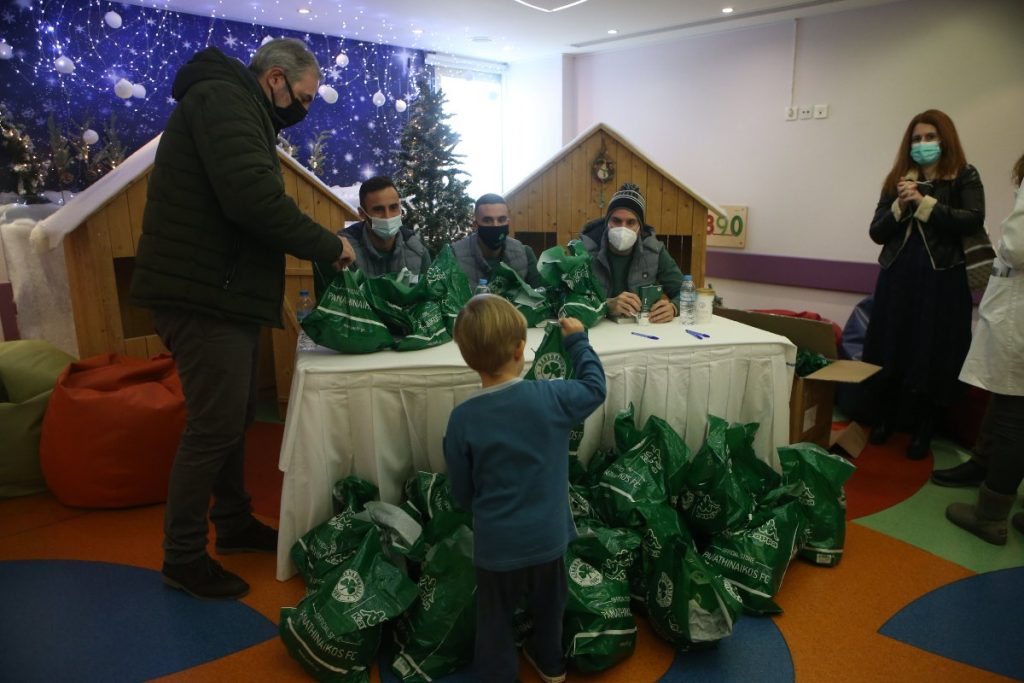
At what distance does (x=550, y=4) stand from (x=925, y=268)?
137 inches

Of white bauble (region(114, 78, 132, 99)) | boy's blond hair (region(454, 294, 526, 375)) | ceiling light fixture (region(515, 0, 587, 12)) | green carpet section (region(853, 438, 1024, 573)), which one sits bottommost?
green carpet section (region(853, 438, 1024, 573))

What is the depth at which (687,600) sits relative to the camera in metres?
1.88

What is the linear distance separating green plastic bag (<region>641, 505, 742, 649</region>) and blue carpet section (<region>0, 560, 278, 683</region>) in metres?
1.18

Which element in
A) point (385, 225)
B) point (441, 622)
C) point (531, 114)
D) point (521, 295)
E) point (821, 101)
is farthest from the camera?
point (531, 114)

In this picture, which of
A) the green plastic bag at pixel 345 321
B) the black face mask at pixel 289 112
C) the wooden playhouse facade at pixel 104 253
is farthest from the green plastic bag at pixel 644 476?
the wooden playhouse facade at pixel 104 253

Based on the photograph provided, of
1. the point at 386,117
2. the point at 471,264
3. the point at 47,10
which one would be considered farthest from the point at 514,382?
the point at 386,117

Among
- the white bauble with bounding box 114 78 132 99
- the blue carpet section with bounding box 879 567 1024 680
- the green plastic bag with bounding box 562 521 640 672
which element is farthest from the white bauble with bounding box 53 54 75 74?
the blue carpet section with bounding box 879 567 1024 680

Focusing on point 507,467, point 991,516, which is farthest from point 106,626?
point 991,516

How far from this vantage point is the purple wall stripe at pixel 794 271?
536 cm

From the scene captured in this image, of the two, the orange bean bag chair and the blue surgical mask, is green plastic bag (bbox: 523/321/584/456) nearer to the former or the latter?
the orange bean bag chair

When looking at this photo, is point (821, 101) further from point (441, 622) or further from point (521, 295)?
point (441, 622)

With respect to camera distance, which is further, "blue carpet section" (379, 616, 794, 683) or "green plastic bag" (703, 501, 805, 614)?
"green plastic bag" (703, 501, 805, 614)

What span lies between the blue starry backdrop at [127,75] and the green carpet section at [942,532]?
465 centimetres

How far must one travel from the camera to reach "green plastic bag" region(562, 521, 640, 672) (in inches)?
72.9
